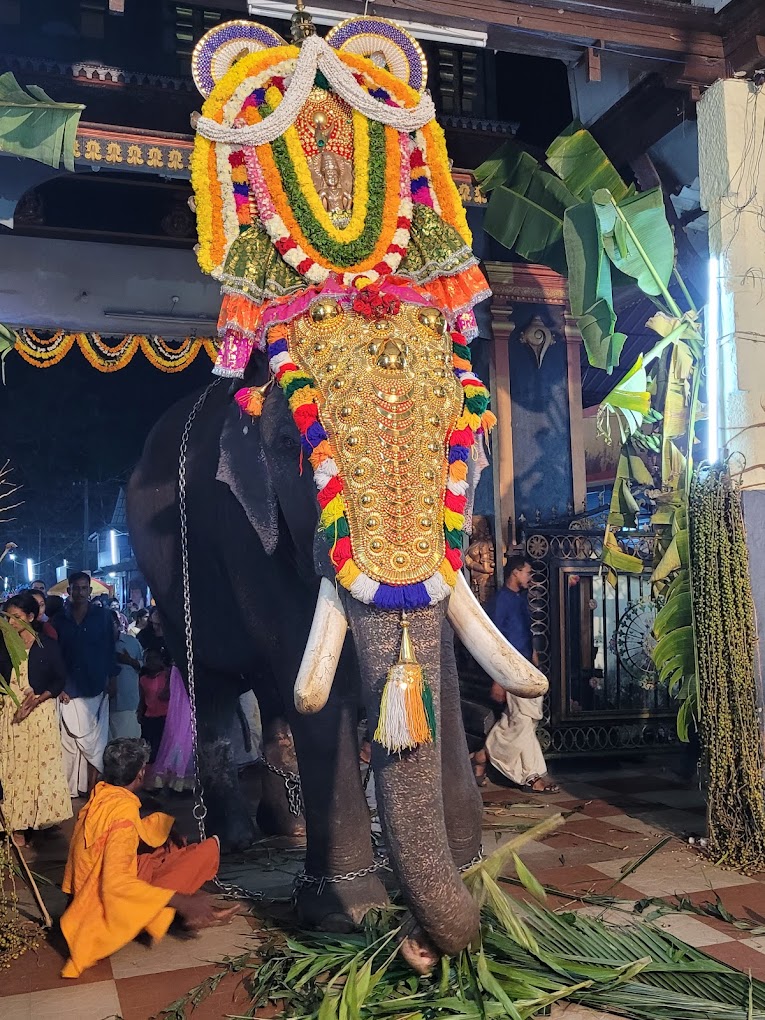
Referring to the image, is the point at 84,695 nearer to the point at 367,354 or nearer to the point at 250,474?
the point at 250,474

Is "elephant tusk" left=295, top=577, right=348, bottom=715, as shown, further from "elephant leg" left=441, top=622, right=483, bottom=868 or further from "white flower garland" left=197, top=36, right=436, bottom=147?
"white flower garland" left=197, top=36, right=436, bottom=147

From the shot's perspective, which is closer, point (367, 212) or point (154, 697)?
point (367, 212)

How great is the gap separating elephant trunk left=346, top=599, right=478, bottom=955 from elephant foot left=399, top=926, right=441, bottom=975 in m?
0.06

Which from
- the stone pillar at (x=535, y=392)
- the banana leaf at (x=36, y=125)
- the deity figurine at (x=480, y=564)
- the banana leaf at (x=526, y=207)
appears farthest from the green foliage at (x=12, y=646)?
the stone pillar at (x=535, y=392)

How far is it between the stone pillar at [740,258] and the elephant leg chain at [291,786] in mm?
2783

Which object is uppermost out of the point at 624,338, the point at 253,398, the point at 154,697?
the point at 624,338

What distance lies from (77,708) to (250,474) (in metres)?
3.95

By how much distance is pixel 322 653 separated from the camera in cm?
306

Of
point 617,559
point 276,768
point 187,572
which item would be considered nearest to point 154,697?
A: point 276,768

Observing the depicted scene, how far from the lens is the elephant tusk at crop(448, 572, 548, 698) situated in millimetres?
3084

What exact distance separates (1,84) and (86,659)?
3.72 meters

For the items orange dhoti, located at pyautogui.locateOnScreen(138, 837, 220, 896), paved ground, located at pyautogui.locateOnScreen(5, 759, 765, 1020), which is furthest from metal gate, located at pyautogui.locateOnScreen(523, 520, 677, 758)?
orange dhoti, located at pyautogui.locateOnScreen(138, 837, 220, 896)

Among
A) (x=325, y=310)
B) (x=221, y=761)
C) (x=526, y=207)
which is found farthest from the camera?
(x=526, y=207)

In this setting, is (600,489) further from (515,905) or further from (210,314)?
(515,905)
